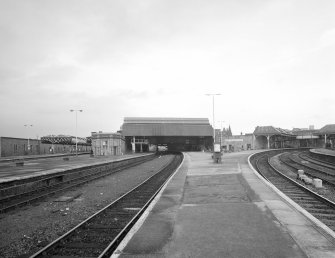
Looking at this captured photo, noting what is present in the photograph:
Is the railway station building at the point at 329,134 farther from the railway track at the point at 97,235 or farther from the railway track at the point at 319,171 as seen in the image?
the railway track at the point at 97,235

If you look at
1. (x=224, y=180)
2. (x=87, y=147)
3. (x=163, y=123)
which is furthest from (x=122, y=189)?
(x=87, y=147)

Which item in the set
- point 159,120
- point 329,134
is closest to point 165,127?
point 159,120

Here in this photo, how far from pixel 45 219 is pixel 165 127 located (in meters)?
72.8

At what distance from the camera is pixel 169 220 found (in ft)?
31.7

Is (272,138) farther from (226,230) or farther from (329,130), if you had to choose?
(226,230)

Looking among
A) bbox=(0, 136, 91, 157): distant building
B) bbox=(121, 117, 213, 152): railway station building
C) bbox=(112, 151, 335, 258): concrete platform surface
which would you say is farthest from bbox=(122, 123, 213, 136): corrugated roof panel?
bbox=(112, 151, 335, 258): concrete platform surface

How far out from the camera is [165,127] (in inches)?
3305

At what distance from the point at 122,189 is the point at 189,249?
481 inches

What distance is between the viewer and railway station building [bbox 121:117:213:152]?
81.1 metres

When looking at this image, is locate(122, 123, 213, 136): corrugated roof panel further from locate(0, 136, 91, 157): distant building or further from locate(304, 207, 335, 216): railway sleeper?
locate(304, 207, 335, 216): railway sleeper

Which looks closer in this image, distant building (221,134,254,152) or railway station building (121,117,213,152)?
railway station building (121,117,213,152)

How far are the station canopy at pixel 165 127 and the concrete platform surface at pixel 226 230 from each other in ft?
224

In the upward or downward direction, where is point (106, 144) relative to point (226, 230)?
upward

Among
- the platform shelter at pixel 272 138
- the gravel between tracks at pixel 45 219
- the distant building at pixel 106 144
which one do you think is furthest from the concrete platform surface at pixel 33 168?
the platform shelter at pixel 272 138
